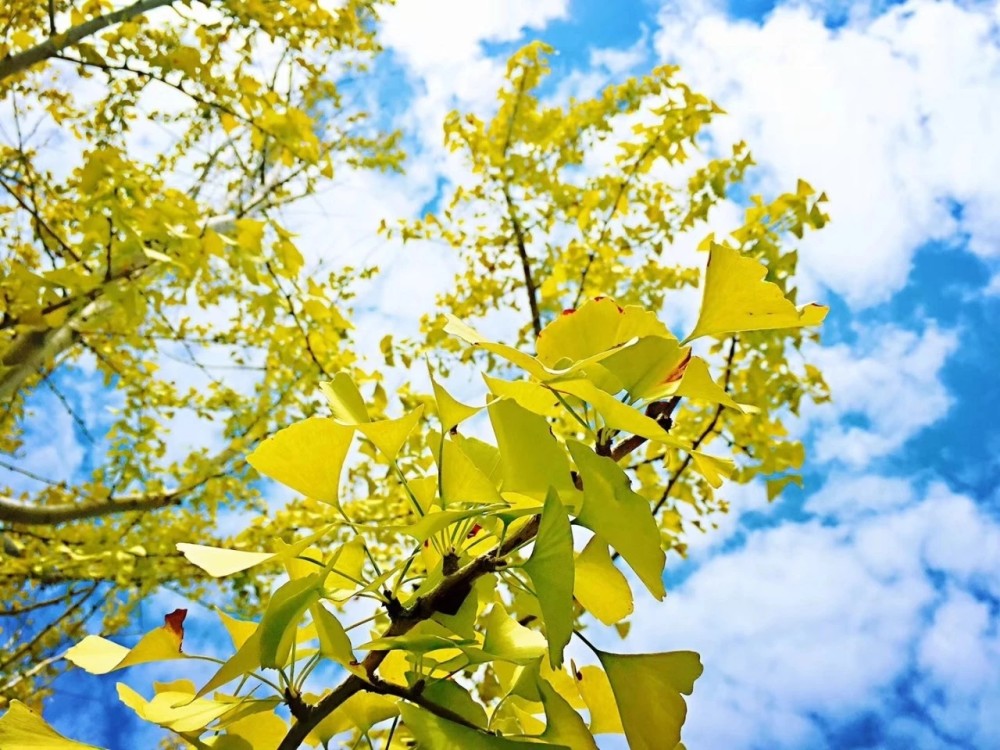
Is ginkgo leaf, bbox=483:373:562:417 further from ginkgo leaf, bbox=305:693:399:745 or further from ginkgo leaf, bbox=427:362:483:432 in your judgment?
ginkgo leaf, bbox=305:693:399:745

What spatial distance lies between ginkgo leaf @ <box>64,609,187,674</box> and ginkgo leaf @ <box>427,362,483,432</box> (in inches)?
9.2

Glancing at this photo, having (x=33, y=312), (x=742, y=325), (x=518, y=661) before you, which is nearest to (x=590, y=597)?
(x=518, y=661)

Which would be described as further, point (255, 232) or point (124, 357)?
point (124, 357)

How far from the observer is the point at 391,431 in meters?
0.43

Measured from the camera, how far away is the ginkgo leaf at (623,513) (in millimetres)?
365

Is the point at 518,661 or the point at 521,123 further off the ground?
the point at 521,123

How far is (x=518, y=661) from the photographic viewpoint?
0.41m

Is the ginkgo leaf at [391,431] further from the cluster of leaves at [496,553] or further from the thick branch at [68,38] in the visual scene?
the thick branch at [68,38]

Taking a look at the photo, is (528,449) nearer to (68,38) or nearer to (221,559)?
(221,559)

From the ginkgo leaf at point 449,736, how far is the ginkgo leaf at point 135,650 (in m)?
0.19

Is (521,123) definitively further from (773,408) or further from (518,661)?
(518,661)

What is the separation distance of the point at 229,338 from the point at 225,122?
4.64 ft

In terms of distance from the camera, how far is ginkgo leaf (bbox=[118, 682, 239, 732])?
0.39 meters

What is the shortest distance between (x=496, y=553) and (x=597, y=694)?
0.18 metres
